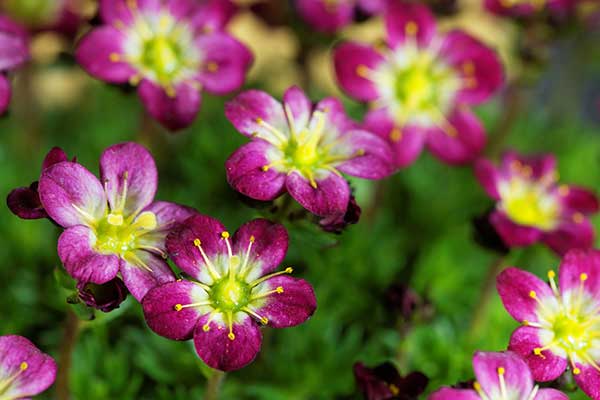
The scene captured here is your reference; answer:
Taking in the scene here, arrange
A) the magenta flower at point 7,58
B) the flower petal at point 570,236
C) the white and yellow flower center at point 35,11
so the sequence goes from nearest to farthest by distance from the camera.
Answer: the magenta flower at point 7,58 → the flower petal at point 570,236 → the white and yellow flower center at point 35,11

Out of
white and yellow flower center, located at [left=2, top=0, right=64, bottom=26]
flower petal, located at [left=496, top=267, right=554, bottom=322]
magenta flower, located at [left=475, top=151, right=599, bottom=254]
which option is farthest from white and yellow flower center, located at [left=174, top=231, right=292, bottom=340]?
white and yellow flower center, located at [left=2, top=0, right=64, bottom=26]

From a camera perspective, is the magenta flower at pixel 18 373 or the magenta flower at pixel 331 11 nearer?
the magenta flower at pixel 18 373

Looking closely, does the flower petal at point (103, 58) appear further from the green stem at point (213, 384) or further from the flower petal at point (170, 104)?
the green stem at point (213, 384)

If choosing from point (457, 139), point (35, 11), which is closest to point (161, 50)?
point (35, 11)

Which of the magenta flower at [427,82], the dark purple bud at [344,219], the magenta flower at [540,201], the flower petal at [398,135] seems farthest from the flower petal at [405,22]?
the dark purple bud at [344,219]

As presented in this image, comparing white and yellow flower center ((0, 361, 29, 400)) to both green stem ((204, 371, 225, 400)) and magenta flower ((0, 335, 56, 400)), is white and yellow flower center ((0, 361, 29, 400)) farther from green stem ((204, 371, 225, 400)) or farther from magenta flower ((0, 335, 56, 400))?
green stem ((204, 371, 225, 400))
